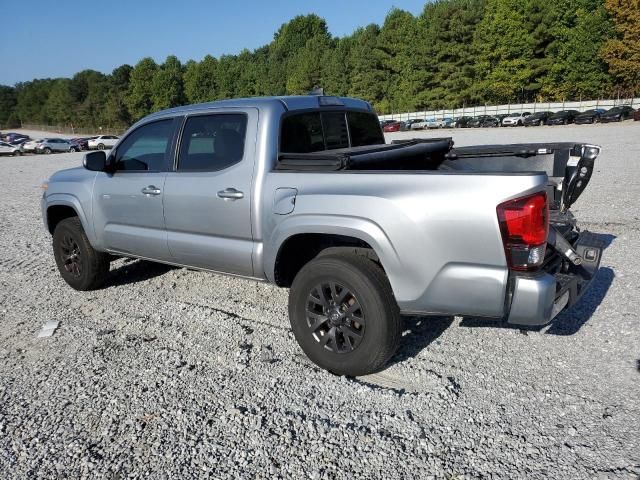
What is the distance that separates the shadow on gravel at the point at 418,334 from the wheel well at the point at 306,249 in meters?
0.81

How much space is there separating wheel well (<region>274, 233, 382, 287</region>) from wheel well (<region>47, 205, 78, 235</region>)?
3.06 meters

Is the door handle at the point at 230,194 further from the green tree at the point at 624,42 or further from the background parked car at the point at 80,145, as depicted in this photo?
the green tree at the point at 624,42

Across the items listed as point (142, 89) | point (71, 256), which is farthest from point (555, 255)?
point (142, 89)

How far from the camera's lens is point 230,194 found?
161 inches

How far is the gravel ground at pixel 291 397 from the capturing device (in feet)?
9.12

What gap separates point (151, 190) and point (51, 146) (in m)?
48.4

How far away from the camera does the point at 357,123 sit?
16.5 ft

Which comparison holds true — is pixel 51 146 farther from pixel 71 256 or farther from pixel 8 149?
pixel 71 256

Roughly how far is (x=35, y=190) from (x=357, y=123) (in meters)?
15.3

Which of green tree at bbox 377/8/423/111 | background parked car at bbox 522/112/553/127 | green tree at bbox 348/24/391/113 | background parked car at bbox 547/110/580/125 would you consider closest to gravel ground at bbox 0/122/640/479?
background parked car at bbox 547/110/580/125

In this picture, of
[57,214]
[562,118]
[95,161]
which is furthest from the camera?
[562,118]

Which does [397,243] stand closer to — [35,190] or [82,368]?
[82,368]

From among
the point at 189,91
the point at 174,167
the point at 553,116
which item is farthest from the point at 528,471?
the point at 189,91

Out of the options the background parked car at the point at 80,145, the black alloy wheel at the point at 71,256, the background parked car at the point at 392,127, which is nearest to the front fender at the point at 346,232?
the black alloy wheel at the point at 71,256
